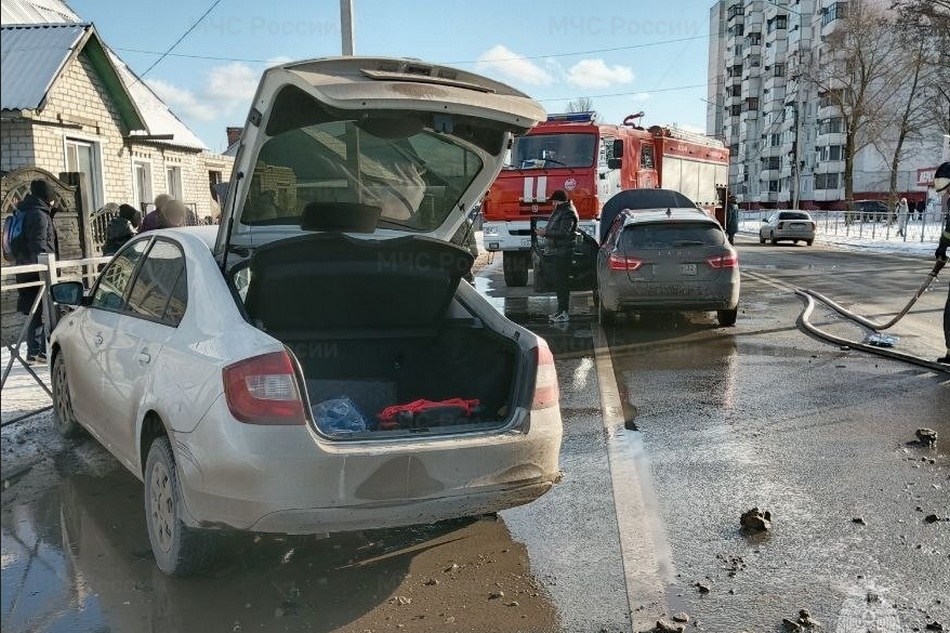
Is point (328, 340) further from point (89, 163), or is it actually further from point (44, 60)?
point (89, 163)

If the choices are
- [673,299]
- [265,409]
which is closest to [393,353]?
[265,409]

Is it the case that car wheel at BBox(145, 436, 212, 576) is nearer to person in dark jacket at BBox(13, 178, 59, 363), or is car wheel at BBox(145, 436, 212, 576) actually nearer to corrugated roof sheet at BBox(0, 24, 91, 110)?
person in dark jacket at BBox(13, 178, 59, 363)

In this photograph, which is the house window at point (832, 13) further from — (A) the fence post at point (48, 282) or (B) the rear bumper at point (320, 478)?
(B) the rear bumper at point (320, 478)

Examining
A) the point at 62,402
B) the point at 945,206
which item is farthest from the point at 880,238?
the point at 62,402

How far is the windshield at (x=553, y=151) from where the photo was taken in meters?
15.6

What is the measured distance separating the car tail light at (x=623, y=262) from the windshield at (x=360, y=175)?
5.64m

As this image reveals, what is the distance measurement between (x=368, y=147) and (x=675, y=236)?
681 centimetres

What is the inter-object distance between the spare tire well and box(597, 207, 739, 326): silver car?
738 centimetres

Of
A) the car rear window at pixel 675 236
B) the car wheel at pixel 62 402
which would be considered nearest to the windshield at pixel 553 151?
the car rear window at pixel 675 236

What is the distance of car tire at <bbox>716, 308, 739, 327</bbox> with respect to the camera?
10.7 meters

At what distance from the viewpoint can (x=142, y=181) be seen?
64.5 feet

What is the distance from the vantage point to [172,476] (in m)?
3.56

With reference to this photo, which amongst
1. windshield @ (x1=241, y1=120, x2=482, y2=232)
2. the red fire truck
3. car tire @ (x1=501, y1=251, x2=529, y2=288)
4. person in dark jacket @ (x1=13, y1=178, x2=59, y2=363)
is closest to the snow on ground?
the red fire truck

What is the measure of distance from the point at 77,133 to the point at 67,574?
48.3 feet
